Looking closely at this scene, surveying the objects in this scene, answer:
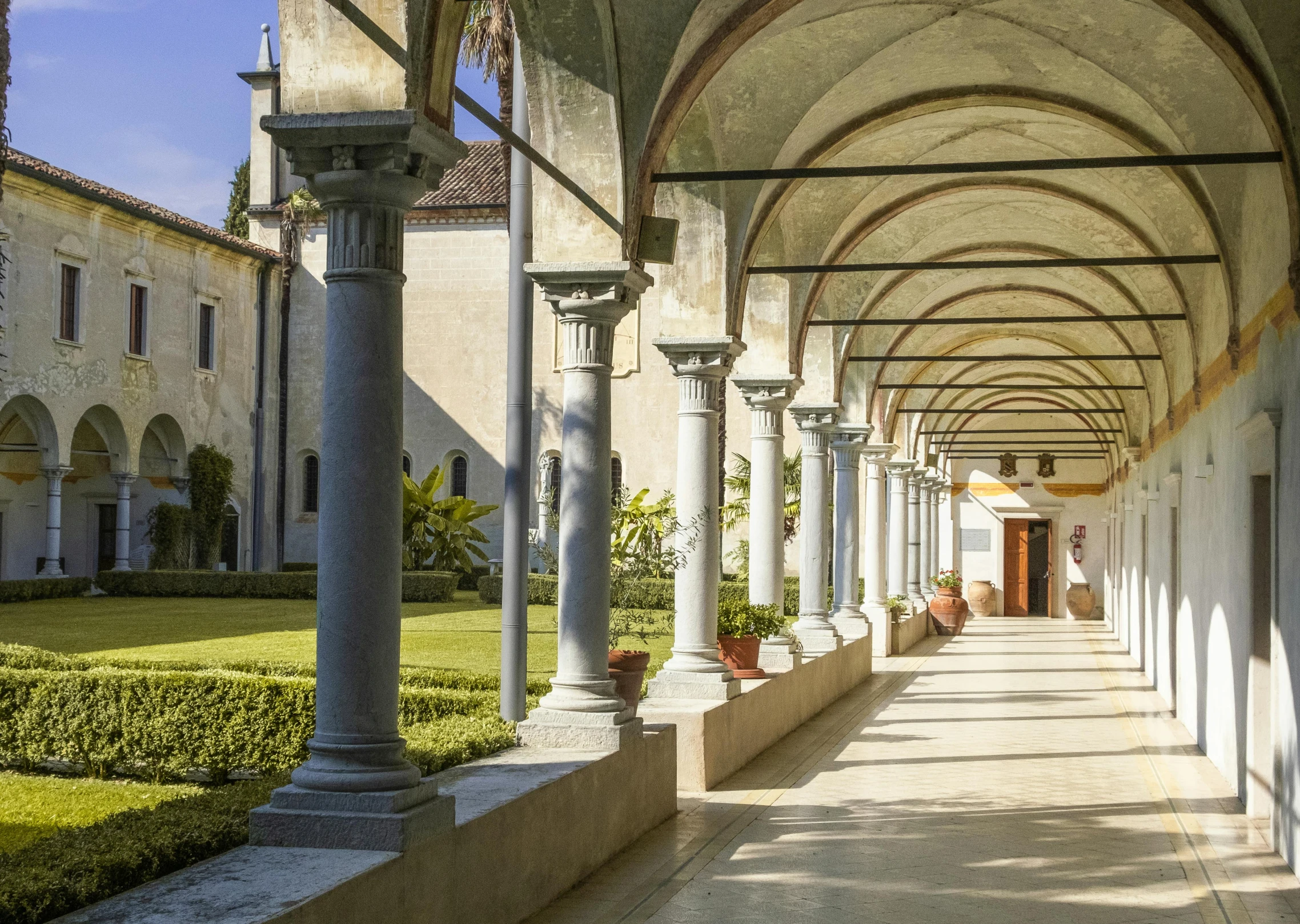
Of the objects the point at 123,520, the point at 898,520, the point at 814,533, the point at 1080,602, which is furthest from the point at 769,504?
the point at 1080,602

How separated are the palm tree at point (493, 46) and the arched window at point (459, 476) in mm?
12961

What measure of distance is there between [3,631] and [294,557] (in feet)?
50.8

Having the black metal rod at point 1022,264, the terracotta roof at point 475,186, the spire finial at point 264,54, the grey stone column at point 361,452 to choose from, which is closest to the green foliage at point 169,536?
the terracotta roof at point 475,186

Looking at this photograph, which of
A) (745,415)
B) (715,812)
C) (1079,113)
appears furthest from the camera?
(745,415)

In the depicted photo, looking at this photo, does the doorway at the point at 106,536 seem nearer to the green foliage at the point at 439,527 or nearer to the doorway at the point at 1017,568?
the green foliage at the point at 439,527

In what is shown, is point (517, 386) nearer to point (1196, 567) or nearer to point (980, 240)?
point (1196, 567)

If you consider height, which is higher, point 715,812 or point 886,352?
point 886,352

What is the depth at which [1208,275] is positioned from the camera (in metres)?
11.1

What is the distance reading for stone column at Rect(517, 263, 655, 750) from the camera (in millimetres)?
6789

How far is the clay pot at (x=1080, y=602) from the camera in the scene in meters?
30.9

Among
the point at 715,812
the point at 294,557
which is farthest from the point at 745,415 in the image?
the point at 715,812

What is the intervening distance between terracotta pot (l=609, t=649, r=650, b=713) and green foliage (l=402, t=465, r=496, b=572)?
71.9 feet

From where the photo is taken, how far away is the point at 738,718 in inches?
365

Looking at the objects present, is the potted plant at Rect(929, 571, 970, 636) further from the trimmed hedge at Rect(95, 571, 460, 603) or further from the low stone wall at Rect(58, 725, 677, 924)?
the low stone wall at Rect(58, 725, 677, 924)
